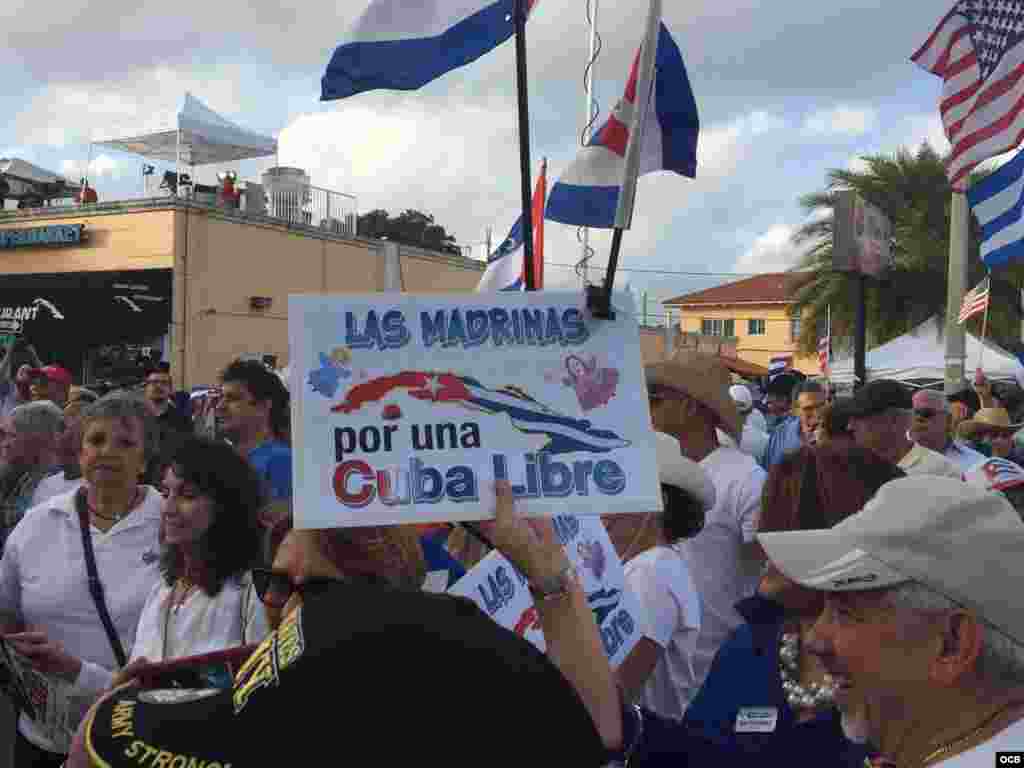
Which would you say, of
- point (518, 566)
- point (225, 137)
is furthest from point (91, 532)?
point (225, 137)

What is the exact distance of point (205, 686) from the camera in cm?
153

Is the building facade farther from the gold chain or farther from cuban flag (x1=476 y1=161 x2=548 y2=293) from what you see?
the gold chain

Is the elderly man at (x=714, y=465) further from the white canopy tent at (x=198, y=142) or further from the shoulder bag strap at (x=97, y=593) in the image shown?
the white canopy tent at (x=198, y=142)

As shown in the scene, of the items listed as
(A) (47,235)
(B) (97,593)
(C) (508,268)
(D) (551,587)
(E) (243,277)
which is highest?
(A) (47,235)

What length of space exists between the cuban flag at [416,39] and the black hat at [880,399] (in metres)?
2.46

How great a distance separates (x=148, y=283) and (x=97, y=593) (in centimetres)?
1977

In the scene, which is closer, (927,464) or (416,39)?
(416,39)

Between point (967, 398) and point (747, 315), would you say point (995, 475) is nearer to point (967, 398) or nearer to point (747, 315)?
point (967, 398)

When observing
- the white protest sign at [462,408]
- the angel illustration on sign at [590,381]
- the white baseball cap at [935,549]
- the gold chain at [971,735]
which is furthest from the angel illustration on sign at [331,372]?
the gold chain at [971,735]

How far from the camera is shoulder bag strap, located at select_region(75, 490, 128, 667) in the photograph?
321cm

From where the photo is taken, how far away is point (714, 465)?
405cm

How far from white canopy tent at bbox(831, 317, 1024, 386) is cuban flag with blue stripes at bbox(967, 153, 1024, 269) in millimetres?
11924

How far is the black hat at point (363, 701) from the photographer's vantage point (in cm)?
102

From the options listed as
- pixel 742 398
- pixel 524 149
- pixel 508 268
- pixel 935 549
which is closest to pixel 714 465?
pixel 524 149
